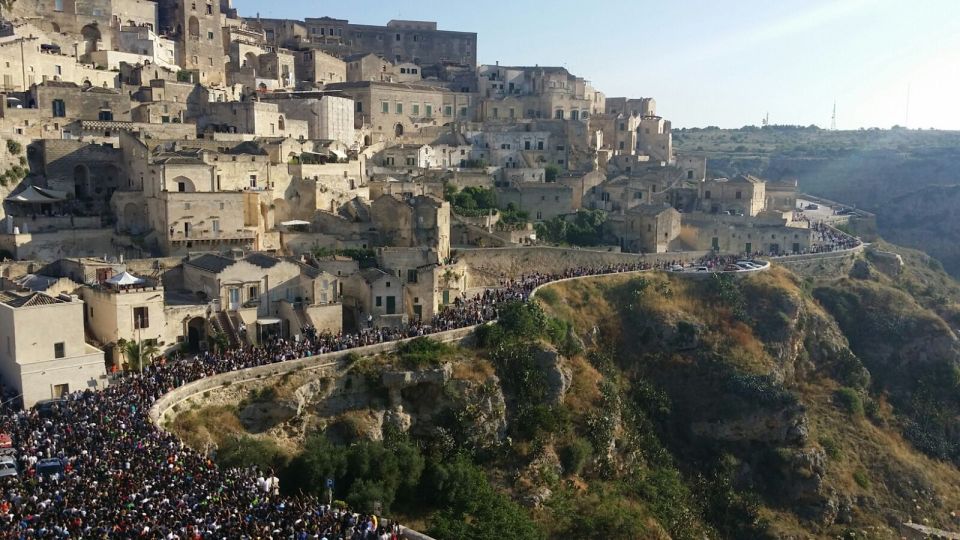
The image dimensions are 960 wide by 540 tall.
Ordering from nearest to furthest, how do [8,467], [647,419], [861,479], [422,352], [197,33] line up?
[8,467], [422,352], [647,419], [861,479], [197,33]

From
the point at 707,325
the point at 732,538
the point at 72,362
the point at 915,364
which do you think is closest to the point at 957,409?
the point at 915,364

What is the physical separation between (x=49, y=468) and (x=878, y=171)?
4525 inches

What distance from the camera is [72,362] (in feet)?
93.2

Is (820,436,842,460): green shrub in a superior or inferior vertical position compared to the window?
inferior

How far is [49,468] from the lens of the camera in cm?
2091

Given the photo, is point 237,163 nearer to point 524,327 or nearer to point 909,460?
point 524,327

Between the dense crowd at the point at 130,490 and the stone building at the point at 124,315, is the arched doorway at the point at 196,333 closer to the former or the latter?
the stone building at the point at 124,315

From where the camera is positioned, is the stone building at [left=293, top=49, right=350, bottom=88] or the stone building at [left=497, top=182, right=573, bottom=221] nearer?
the stone building at [left=497, top=182, right=573, bottom=221]

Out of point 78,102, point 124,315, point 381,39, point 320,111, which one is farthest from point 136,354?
point 381,39

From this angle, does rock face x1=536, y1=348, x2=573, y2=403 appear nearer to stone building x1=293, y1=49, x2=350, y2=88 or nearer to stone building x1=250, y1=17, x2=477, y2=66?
stone building x1=293, y1=49, x2=350, y2=88

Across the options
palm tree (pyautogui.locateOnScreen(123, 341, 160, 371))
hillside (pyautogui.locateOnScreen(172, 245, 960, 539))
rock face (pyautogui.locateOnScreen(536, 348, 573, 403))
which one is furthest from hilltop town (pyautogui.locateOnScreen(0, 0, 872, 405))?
rock face (pyautogui.locateOnScreen(536, 348, 573, 403))

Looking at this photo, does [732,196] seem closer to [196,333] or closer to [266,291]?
[266,291]

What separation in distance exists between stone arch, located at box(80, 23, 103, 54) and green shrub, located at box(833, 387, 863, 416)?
157 feet

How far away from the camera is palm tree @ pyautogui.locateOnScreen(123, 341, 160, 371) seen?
104ft
